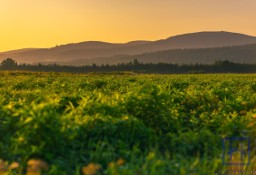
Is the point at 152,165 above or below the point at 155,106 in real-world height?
below

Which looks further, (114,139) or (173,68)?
(173,68)

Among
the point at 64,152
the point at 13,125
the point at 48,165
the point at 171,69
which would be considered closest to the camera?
the point at 48,165

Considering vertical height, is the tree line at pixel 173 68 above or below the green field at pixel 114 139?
below

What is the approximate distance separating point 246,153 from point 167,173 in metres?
2.54

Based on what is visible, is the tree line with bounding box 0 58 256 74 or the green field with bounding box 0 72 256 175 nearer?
the green field with bounding box 0 72 256 175

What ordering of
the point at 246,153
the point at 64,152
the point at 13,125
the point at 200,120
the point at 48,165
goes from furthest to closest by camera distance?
the point at 200,120, the point at 246,153, the point at 13,125, the point at 64,152, the point at 48,165

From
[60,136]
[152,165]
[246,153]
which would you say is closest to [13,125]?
[60,136]

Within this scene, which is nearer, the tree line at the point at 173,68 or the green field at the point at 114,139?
the green field at the point at 114,139

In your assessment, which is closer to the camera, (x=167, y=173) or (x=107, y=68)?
(x=167, y=173)

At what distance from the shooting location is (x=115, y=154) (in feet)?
19.7

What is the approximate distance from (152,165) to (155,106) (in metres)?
2.46

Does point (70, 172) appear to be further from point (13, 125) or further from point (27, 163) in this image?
point (13, 125)

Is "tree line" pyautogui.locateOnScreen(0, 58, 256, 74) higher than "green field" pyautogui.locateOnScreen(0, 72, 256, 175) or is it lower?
lower

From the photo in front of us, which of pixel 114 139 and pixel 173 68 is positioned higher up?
pixel 114 139
